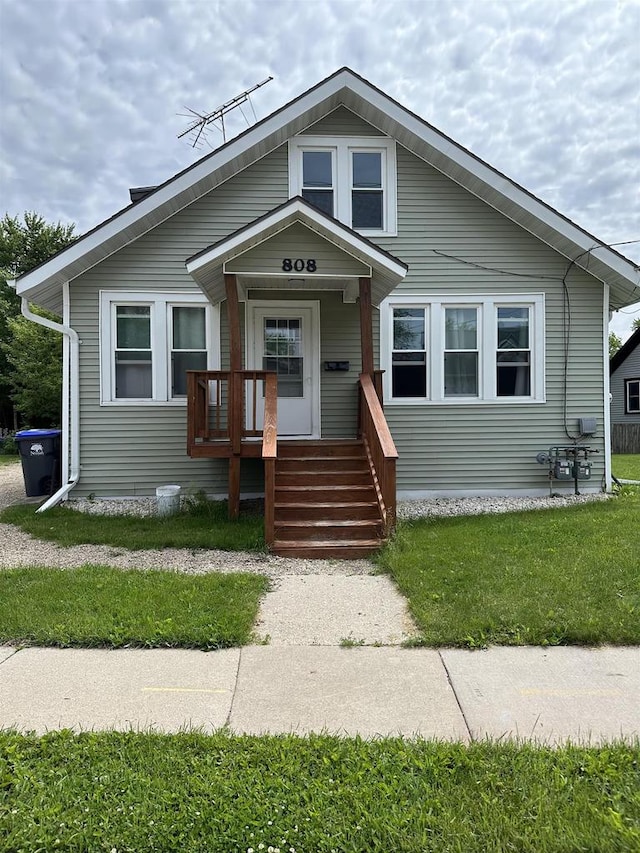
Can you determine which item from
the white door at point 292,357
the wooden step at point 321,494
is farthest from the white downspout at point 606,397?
the wooden step at point 321,494

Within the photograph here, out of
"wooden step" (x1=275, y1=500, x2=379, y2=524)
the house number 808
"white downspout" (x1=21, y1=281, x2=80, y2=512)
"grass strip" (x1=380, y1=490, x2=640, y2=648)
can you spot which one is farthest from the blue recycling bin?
"grass strip" (x1=380, y1=490, x2=640, y2=648)

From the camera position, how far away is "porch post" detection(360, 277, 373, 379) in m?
7.18

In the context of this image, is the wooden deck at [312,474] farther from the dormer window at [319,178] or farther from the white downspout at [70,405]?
the dormer window at [319,178]


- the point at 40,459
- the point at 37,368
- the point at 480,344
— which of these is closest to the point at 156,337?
the point at 40,459

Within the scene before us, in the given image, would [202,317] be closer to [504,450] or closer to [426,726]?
[504,450]

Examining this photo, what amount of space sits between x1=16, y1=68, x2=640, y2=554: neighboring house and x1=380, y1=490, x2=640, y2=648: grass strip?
2.34 m

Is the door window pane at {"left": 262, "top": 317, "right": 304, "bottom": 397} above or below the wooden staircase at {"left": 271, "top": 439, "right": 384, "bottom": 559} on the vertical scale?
above

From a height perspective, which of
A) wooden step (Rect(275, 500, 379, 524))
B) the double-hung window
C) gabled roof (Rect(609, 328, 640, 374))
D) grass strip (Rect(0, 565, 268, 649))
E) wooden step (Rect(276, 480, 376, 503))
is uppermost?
gabled roof (Rect(609, 328, 640, 374))

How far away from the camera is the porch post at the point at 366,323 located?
718cm

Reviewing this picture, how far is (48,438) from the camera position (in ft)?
30.1

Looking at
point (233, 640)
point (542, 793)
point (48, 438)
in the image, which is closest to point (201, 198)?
point (48, 438)

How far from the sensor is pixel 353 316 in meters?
9.00

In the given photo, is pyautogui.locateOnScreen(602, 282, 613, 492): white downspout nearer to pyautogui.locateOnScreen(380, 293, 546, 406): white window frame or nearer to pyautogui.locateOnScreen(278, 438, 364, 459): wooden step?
pyautogui.locateOnScreen(380, 293, 546, 406): white window frame

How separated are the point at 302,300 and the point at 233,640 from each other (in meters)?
6.40
